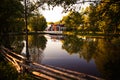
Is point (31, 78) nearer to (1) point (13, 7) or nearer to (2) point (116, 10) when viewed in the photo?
(2) point (116, 10)

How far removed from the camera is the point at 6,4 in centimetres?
2948

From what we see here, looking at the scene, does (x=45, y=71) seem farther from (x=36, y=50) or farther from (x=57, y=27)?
(x=57, y=27)

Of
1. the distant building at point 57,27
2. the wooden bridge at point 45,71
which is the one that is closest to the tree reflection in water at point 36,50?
the wooden bridge at point 45,71

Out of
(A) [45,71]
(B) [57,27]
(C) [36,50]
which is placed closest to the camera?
(A) [45,71]

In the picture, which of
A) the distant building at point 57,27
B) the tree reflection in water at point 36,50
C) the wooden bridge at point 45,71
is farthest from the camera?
the distant building at point 57,27

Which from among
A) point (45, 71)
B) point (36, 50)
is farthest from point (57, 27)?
point (45, 71)

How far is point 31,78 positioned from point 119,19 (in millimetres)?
7400

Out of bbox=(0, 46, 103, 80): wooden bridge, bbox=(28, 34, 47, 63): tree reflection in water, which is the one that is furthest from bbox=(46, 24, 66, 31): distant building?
bbox=(0, 46, 103, 80): wooden bridge

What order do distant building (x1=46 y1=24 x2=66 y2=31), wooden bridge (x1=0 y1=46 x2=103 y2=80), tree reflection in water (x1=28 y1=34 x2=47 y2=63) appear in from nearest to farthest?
1. wooden bridge (x1=0 y1=46 x2=103 y2=80)
2. tree reflection in water (x1=28 y1=34 x2=47 y2=63)
3. distant building (x1=46 y1=24 x2=66 y2=31)

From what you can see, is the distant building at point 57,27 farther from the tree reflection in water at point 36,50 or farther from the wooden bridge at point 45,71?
the wooden bridge at point 45,71

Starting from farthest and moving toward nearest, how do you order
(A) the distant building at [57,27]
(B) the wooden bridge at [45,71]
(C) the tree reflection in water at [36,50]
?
1. (A) the distant building at [57,27]
2. (C) the tree reflection in water at [36,50]
3. (B) the wooden bridge at [45,71]

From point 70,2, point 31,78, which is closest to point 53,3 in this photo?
point 70,2

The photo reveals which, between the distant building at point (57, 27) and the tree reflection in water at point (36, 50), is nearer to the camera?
the tree reflection in water at point (36, 50)

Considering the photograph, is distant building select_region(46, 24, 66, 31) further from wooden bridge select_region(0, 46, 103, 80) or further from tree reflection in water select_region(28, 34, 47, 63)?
wooden bridge select_region(0, 46, 103, 80)
